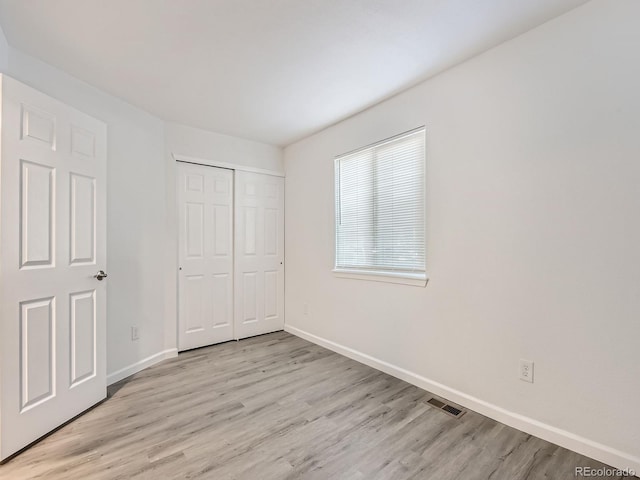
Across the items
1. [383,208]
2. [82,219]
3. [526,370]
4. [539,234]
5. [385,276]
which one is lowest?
[526,370]

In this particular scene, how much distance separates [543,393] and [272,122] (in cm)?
325

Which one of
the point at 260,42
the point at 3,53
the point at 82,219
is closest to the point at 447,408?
the point at 260,42

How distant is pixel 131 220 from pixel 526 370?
3.37 m

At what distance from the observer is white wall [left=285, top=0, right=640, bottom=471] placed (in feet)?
5.20

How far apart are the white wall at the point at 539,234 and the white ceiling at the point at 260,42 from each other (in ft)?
0.88

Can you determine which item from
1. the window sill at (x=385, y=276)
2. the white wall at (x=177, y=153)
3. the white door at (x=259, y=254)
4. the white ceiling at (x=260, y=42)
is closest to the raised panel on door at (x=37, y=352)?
the white wall at (x=177, y=153)

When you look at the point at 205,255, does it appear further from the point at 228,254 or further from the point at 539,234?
the point at 539,234

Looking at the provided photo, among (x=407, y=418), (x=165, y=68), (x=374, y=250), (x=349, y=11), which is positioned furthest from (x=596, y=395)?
(x=165, y=68)

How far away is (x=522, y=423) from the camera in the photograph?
1904 millimetres

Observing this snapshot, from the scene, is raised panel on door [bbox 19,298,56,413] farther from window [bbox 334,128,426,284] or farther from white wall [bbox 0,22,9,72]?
window [bbox 334,128,426,284]

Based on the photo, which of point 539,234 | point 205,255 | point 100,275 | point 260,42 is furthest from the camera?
point 205,255

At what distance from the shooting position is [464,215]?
7.32ft

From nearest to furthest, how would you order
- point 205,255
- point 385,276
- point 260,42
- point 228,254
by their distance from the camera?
point 260,42 → point 385,276 → point 205,255 → point 228,254

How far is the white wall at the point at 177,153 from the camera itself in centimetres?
323
